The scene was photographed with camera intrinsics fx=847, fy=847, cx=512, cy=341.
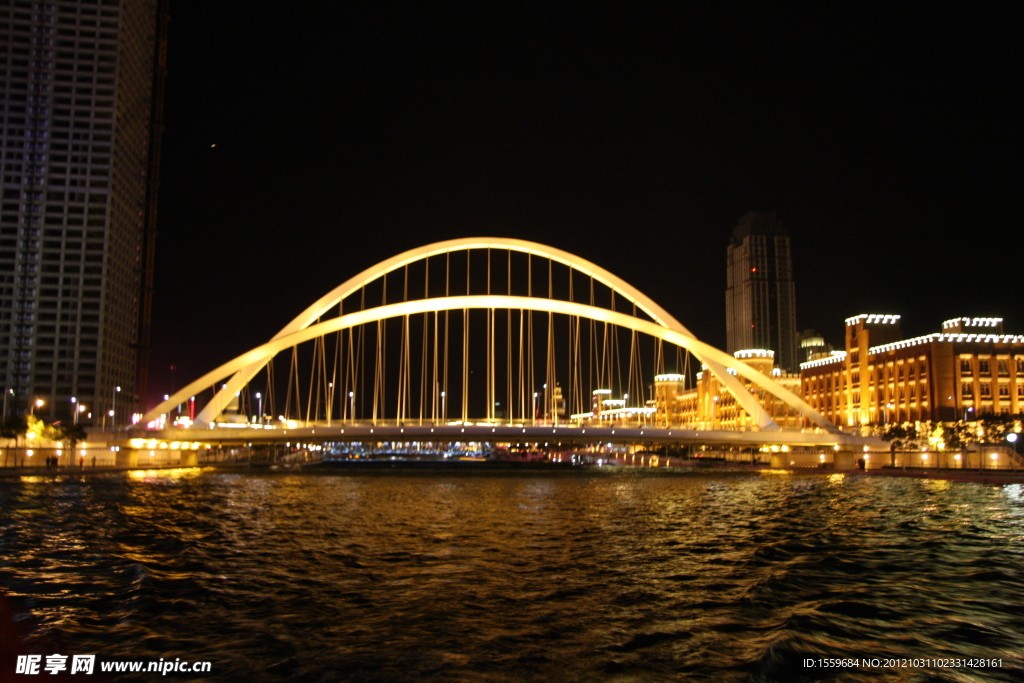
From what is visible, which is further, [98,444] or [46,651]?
[98,444]

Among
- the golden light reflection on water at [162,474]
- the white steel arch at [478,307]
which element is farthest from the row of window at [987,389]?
the golden light reflection on water at [162,474]

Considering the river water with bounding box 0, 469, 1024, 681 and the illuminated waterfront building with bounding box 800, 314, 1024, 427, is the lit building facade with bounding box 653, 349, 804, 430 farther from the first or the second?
the river water with bounding box 0, 469, 1024, 681

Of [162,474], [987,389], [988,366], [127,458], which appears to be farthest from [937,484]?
[127,458]

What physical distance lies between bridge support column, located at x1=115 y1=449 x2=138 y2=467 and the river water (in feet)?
128

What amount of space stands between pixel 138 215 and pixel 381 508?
362 ft

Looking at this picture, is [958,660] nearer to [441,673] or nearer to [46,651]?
[441,673]

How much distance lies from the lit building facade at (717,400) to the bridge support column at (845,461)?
42.5m

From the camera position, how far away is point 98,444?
226 ft

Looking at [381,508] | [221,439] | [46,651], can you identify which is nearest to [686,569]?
[46,651]

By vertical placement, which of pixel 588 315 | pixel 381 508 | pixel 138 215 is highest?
pixel 138 215

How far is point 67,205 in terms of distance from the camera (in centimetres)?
11625

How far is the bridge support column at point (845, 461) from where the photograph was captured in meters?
70.8

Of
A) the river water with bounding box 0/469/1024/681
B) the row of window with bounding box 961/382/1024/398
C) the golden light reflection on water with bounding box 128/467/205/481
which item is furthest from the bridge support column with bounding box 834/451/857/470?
the golden light reflection on water with bounding box 128/467/205/481

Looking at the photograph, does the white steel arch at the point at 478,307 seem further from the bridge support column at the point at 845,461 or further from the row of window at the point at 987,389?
the row of window at the point at 987,389
